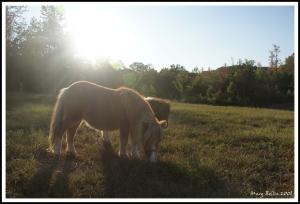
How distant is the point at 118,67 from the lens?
2745 centimetres

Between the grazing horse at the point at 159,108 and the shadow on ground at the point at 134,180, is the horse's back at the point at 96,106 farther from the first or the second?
the grazing horse at the point at 159,108

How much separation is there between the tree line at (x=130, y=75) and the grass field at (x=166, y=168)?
14.1 m

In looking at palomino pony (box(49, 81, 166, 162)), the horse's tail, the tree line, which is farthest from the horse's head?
the tree line

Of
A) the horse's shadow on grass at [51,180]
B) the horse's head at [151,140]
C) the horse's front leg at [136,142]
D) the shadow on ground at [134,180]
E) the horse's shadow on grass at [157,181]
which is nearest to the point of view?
the horse's shadow on grass at [51,180]

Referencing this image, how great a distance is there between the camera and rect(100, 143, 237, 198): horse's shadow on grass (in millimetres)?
6945

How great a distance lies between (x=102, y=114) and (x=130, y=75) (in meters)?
21.4

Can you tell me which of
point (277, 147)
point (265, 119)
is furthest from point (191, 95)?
point (277, 147)

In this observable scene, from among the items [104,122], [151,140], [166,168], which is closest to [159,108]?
[104,122]

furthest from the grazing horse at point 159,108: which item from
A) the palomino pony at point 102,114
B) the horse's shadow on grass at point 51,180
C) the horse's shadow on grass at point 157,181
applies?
the horse's shadow on grass at point 51,180

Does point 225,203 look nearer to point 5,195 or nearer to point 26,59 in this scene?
point 5,195

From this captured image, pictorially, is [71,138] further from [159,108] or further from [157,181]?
[159,108]

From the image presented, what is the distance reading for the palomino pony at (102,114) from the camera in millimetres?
8883

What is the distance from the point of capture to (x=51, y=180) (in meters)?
7.21

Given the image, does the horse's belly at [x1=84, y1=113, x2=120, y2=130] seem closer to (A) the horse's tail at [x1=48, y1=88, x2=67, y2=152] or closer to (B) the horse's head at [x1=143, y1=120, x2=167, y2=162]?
(A) the horse's tail at [x1=48, y1=88, x2=67, y2=152]
